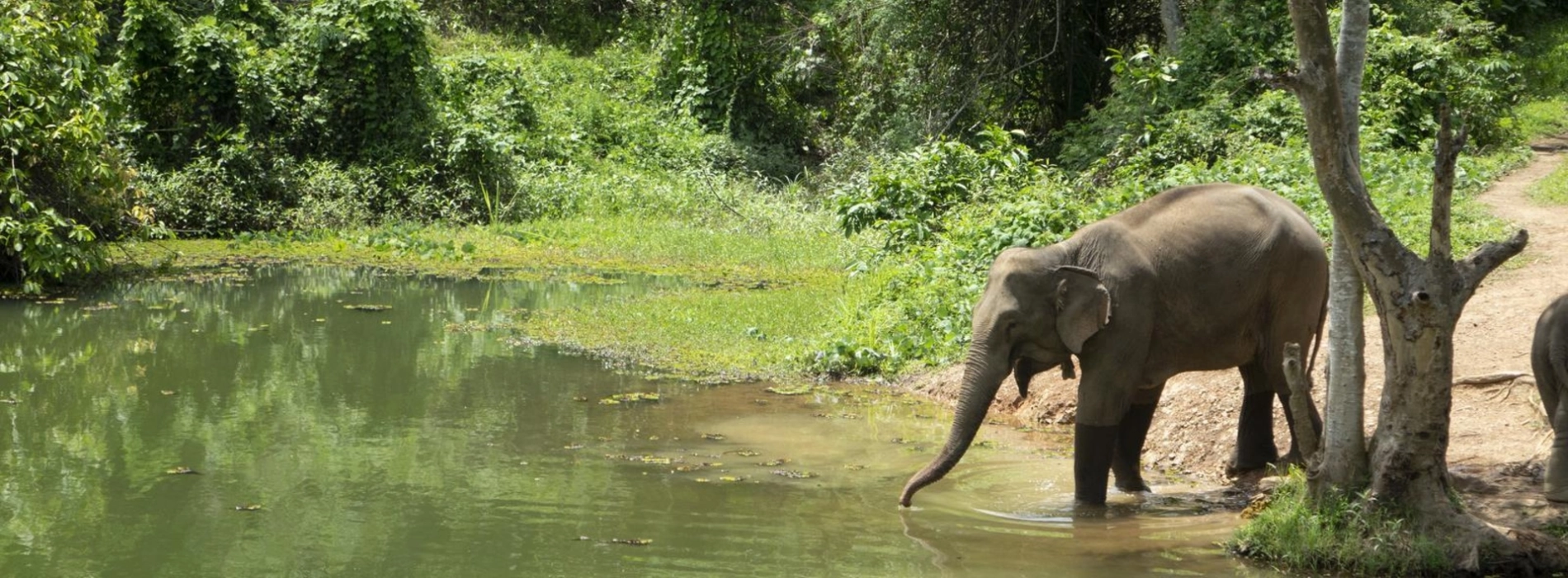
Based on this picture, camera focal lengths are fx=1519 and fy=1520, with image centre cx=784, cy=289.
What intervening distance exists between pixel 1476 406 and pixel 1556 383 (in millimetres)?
1879

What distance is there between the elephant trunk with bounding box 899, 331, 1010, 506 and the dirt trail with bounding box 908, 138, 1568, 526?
1913mm

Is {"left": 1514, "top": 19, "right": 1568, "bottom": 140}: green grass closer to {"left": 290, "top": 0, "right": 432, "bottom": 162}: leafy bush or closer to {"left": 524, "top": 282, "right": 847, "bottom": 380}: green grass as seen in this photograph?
{"left": 524, "top": 282, "right": 847, "bottom": 380}: green grass

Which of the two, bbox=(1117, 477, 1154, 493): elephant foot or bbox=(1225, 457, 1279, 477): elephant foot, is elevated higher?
bbox=(1225, 457, 1279, 477): elephant foot

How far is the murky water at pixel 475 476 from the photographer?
7.02 metres

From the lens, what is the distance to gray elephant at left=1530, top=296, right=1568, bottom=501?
6.97 metres

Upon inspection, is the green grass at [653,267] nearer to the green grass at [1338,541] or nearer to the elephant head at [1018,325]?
the elephant head at [1018,325]

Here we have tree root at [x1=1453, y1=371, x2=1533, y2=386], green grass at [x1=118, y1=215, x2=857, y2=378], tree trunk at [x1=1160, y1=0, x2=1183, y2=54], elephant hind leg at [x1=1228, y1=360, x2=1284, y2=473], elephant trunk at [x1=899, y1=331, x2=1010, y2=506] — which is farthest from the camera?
tree trunk at [x1=1160, y1=0, x2=1183, y2=54]

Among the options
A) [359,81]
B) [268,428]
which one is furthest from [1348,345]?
[359,81]

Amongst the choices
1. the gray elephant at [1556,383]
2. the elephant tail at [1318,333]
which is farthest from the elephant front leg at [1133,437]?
the gray elephant at [1556,383]

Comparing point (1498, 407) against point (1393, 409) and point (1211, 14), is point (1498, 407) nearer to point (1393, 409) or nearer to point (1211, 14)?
point (1393, 409)

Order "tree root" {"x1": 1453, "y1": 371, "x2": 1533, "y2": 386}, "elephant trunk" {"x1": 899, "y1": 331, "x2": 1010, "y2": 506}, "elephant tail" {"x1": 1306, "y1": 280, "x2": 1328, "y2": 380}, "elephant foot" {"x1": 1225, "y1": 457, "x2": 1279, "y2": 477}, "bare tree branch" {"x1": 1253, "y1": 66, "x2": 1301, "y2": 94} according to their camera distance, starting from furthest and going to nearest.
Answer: "tree root" {"x1": 1453, "y1": 371, "x2": 1533, "y2": 386}
"elephant foot" {"x1": 1225, "y1": 457, "x2": 1279, "y2": 477}
"elephant tail" {"x1": 1306, "y1": 280, "x2": 1328, "y2": 380}
"elephant trunk" {"x1": 899, "y1": 331, "x2": 1010, "y2": 506}
"bare tree branch" {"x1": 1253, "y1": 66, "x2": 1301, "y2": 94}

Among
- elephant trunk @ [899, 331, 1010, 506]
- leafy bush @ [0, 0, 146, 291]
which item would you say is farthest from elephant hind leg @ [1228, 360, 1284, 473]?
leafy bush @ [0, 0, 146, 291]

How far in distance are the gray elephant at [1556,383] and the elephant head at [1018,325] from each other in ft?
6.59

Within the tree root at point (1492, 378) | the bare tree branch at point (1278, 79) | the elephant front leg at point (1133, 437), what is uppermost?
the bare tree branch at point (1278, 79)
